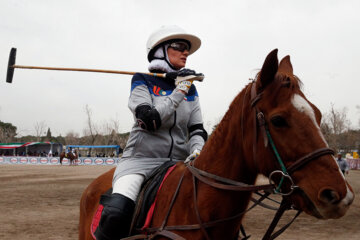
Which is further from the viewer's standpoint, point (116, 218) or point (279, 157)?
point (116, 218)

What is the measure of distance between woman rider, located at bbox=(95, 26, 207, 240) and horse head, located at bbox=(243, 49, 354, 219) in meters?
0.85

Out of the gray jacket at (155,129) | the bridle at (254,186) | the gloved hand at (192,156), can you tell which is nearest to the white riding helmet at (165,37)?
the gray jacket at (155,129)

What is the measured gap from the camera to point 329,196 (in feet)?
5.63

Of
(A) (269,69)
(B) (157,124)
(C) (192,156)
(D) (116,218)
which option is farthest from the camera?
(C) (192,156)

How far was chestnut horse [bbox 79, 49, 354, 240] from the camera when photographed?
5.89ft

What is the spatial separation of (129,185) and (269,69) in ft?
4.86

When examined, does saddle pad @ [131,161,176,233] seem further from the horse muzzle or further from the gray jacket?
the horse muzzle

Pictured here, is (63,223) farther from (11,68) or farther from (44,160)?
(44,160)

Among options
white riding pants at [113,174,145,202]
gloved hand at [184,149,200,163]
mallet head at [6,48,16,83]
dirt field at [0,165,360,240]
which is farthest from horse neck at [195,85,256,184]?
dirt field at [0,165,360,240]

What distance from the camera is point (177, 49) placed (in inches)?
131

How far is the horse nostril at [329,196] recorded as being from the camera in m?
1.69

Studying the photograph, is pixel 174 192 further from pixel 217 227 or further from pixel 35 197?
pixel 35 197

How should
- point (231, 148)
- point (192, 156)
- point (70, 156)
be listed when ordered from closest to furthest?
point (231, 148), point (192, 156), point (70, 156)

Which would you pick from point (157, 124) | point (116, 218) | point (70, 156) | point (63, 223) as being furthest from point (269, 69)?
point (70, 156)
